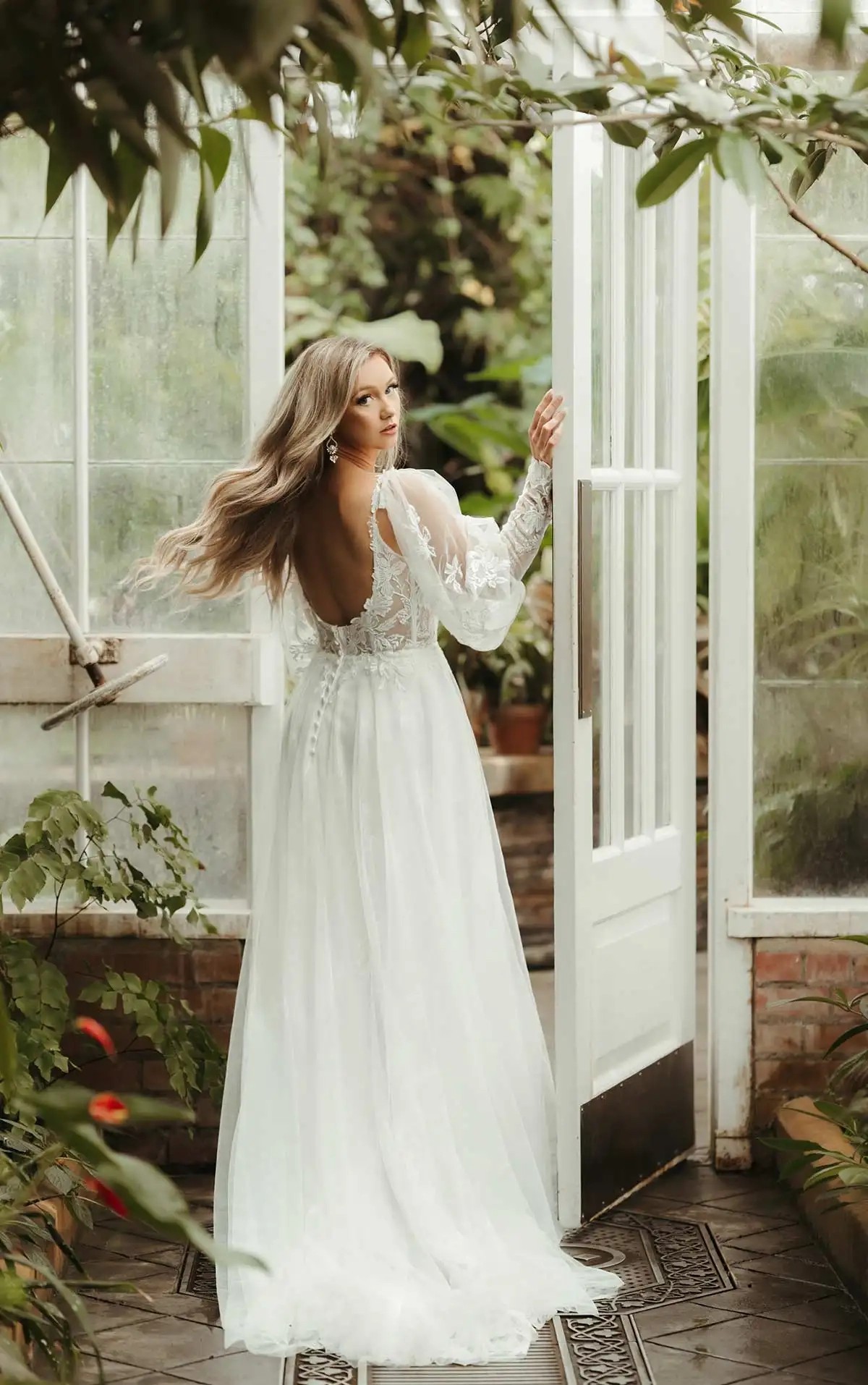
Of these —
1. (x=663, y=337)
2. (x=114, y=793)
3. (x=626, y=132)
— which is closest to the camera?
(x=626, y=132)

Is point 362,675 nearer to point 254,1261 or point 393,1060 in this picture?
point 393,1060

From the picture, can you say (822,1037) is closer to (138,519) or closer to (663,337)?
(663,337)

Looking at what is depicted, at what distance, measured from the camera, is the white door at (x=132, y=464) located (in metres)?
3.82

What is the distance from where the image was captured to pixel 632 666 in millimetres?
3746

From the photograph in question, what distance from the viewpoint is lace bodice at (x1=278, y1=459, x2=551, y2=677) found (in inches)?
131

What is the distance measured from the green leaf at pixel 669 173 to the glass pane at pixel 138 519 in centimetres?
263

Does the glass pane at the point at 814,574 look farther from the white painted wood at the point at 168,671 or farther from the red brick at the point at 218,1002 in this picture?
the red brick at the point at 218,1002

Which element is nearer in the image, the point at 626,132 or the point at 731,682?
the point at 626,132

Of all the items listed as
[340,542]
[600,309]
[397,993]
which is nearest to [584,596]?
[340,542]

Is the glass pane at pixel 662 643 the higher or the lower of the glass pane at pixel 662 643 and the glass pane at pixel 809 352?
the lower

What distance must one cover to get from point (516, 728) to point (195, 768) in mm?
3407

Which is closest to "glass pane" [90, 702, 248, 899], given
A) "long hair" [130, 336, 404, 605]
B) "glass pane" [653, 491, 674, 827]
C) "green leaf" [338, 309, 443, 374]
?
"long hair" [130, 336, 404, 605]

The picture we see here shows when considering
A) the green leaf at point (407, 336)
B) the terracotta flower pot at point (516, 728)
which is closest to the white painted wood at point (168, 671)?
the terracotta flower pot at point (516, 728)

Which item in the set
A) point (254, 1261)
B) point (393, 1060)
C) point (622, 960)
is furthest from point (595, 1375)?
point (254, 1261)
